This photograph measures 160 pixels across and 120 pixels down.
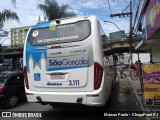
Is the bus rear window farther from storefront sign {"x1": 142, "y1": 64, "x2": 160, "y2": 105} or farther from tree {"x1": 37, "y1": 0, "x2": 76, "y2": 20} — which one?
tree {"x1": 37, "y1": 0, "x2": 76, "y2": 20}

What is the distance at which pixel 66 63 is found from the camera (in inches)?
252

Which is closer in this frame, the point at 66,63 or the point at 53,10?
the point at 66,63

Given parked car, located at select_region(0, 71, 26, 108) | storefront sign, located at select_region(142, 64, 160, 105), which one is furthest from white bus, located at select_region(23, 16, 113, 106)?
storefront sign, located at select_region(142, 64, 160, 105)

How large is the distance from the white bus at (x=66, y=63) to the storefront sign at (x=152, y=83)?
2809mm

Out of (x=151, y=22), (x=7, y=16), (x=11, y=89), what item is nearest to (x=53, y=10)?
(x=7, y=16)

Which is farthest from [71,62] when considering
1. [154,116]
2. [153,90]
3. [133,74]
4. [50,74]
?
[133,74]

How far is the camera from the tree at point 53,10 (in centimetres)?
2952

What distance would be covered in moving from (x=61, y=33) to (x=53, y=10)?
77.6ft

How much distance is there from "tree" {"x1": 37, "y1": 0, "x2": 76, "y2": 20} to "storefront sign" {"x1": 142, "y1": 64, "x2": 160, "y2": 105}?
73.4 ft

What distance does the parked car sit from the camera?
9133 mm

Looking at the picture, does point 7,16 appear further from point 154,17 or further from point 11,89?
point 154,17

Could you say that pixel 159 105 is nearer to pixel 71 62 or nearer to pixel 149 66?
pixel 149 66

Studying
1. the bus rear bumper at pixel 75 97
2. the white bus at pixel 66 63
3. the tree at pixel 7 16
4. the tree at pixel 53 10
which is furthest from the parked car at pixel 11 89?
the tree at pixel 53 10

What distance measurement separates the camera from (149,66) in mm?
8688
